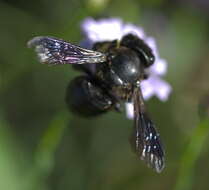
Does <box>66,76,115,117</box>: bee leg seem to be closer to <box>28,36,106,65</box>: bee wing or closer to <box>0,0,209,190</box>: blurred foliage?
<box>28,36,106,65</box>: bee wing

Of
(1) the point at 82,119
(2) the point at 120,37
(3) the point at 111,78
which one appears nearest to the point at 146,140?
(3) the point at 111,78

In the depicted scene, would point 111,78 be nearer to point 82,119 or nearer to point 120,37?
point 120,37

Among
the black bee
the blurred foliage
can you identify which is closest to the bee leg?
the black bee

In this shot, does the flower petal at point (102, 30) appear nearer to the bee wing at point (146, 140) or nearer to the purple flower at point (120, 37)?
the purple flower at point (120, 37)

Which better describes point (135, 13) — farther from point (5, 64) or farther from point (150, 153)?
point (150, 153)

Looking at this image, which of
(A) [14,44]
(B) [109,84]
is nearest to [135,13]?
(A) [14,44]

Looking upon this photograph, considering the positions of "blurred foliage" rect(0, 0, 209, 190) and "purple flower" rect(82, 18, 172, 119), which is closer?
"purple flower" rect(82, 18, 172, 119)
